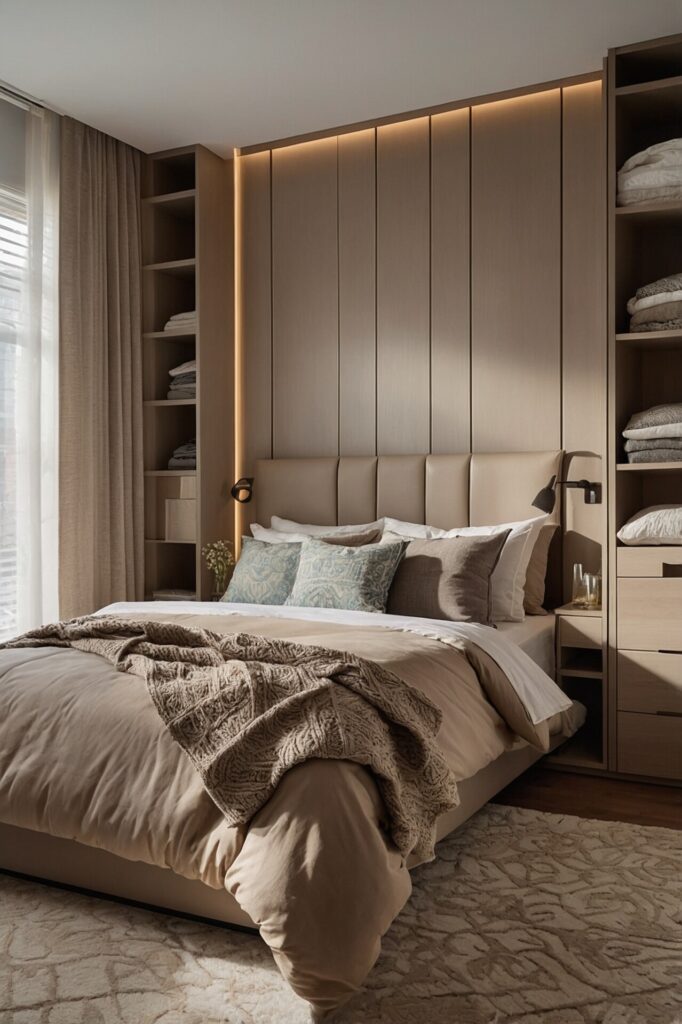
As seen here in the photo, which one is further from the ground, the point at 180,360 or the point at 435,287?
the point at 435,287

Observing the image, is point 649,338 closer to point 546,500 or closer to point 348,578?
point 546,500

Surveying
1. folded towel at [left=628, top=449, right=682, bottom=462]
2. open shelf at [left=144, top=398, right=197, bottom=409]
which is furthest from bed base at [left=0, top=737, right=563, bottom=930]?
open shelf at [left=144, top=398, right=197, bottom=409]

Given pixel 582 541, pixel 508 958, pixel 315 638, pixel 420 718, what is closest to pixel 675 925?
pixel 508 958

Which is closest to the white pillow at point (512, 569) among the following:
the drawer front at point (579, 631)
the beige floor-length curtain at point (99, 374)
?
the drawer front at point (579, 631)

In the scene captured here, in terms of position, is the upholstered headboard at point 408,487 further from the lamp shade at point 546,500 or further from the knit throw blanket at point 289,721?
the knit throw blanket at point 289,721

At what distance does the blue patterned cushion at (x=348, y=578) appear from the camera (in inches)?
135

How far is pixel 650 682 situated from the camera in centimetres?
344

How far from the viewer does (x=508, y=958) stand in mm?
2129

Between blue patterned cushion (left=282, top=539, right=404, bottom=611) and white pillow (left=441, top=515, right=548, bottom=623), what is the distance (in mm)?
399

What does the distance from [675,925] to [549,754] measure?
1.35 metres

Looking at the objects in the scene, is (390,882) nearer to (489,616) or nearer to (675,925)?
(675,925)

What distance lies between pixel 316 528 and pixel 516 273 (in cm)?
142

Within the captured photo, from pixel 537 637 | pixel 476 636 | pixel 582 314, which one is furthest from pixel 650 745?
pixel 582 314

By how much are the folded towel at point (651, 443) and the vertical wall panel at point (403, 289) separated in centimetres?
100
